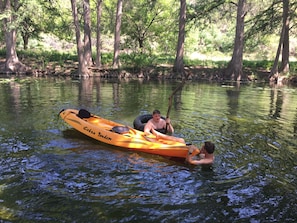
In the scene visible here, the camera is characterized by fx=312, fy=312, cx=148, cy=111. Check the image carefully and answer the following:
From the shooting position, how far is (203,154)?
18.8 feet

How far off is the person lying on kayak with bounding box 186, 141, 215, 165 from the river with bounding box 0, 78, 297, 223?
0.15 meters

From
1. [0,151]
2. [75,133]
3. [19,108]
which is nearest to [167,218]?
[0,151]

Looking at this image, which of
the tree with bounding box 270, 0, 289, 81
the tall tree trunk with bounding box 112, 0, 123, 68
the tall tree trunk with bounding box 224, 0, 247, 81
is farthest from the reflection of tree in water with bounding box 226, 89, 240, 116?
the tall tree trunk with bounding box 112, 0, 123, 68

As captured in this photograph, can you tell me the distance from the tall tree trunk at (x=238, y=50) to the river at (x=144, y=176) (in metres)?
13.0

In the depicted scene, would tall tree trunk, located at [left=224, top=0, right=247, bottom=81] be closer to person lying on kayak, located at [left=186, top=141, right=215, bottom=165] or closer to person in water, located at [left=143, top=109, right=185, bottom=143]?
person in water, located at [left=143, top=109, right=185, bottom=143]

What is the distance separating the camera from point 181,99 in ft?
44.9

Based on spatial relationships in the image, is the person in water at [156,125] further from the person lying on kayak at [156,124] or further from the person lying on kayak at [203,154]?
the person lying on kayak at [203,154]

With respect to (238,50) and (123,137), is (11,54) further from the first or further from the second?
(123,137)

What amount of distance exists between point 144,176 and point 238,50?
18.4 metres

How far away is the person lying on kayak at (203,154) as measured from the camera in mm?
5609

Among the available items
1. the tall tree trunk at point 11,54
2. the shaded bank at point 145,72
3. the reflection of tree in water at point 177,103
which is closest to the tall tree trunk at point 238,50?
the shaded bank at point 145,72

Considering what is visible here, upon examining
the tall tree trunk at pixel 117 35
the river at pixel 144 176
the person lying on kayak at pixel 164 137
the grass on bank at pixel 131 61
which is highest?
the tall tree trunk at pixel 117 35

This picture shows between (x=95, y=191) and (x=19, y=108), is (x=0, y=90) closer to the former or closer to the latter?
(x=19, y=108)

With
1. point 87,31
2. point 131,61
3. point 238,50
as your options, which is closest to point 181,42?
point 238,50
